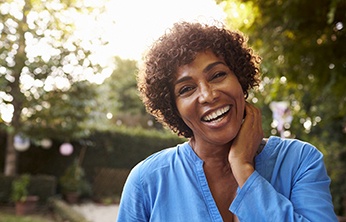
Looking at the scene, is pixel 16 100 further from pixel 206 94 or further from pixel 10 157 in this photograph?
pixel 206 94

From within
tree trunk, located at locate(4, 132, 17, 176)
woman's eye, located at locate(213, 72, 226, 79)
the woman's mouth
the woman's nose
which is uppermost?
woman's eye, located at locate(213, 72, 226, 79)

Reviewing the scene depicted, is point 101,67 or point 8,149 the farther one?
point 8,149

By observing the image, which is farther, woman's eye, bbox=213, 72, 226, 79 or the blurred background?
the blurred background

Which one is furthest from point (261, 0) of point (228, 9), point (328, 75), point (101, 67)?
point (101, 67)

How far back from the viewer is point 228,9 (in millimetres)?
5320

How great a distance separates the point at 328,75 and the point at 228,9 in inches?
53.9

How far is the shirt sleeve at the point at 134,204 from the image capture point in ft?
5.29

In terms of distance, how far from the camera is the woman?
1.44 meters

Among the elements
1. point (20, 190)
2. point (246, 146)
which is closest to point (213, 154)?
point (246, 146)

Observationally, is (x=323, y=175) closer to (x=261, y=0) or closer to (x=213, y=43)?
(x=213, y=43)

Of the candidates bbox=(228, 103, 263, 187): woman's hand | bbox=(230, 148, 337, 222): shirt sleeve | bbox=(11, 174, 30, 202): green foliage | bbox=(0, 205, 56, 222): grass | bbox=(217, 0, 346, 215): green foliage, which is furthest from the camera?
bbox=(11, 174, 30, 202): green foliage

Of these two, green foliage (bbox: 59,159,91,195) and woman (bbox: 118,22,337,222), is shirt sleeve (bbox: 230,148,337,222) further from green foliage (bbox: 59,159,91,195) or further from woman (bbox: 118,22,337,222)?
green foliage (bbox: 59,159,91,195)

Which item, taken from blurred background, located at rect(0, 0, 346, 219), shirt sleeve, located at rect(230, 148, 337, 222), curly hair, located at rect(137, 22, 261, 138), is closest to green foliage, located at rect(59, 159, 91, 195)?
blurred background, located at rect(0, 0, 346, 219)

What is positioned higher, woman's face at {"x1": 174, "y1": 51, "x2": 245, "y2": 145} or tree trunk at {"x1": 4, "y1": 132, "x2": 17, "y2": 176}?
woman's face at {"x1": 174, "y1": 51, "x2": 245, "y2": 145}
